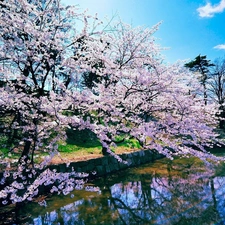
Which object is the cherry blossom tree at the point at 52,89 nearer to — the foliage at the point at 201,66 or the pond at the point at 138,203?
the pond at the point at 138,203

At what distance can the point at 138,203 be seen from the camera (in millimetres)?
6582

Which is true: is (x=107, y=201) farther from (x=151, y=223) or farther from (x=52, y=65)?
(x=52, y=65)

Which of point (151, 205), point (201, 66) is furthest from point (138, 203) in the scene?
point (201, 66)

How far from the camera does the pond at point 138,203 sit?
213 inches

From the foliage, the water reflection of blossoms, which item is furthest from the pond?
the foliage

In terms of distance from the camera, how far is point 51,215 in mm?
5664

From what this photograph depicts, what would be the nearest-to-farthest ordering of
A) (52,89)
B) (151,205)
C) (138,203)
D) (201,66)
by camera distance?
(52,89), (151,205), (138,203), (201,66)

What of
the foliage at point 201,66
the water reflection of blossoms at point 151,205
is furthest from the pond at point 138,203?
the foliage at point 201,66

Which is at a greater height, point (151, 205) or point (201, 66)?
point (201, 66)

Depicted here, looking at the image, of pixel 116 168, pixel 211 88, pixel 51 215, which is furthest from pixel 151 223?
pixel 211 88

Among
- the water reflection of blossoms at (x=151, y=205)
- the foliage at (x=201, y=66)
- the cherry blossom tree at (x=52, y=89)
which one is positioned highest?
the foliage at (x=201, y=66)

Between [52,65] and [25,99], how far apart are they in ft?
3.54

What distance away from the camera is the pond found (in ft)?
17.7

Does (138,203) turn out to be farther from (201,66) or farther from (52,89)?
(201,66)
